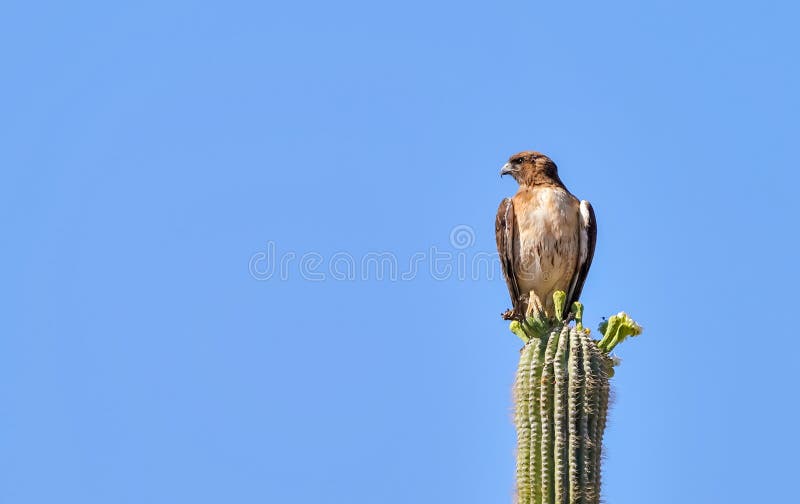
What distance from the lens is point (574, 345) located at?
8516 mm

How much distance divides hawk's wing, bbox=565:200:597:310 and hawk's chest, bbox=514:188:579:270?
0.07 metres

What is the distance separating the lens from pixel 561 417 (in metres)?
8.12

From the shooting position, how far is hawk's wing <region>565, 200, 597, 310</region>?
12695 millimetres

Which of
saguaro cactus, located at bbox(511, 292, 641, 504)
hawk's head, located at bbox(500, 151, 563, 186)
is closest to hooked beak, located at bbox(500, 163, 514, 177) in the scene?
hawk's head, located at bbox(500, 151, 563, 186)

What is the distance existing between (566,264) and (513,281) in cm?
57

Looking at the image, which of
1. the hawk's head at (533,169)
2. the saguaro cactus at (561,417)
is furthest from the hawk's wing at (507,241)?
the saguaro cactus at (561,417)

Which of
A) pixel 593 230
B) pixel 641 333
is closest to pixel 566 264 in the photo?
pixel 593 230

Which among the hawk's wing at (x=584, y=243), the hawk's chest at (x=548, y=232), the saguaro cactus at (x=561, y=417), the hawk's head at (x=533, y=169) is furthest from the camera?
the hawk's head at (x=533, y=169)

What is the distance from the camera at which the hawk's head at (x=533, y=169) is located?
13.2 m

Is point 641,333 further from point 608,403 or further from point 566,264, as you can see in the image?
point 566,264

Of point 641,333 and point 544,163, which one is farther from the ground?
point 544,163

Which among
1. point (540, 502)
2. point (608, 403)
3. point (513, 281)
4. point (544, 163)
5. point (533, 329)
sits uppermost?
point (544, 163)

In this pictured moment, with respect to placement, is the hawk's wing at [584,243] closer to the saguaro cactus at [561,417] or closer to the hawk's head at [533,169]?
the hawk's head at [533,169]

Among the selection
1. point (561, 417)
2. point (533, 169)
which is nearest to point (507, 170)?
point (533, 169)
